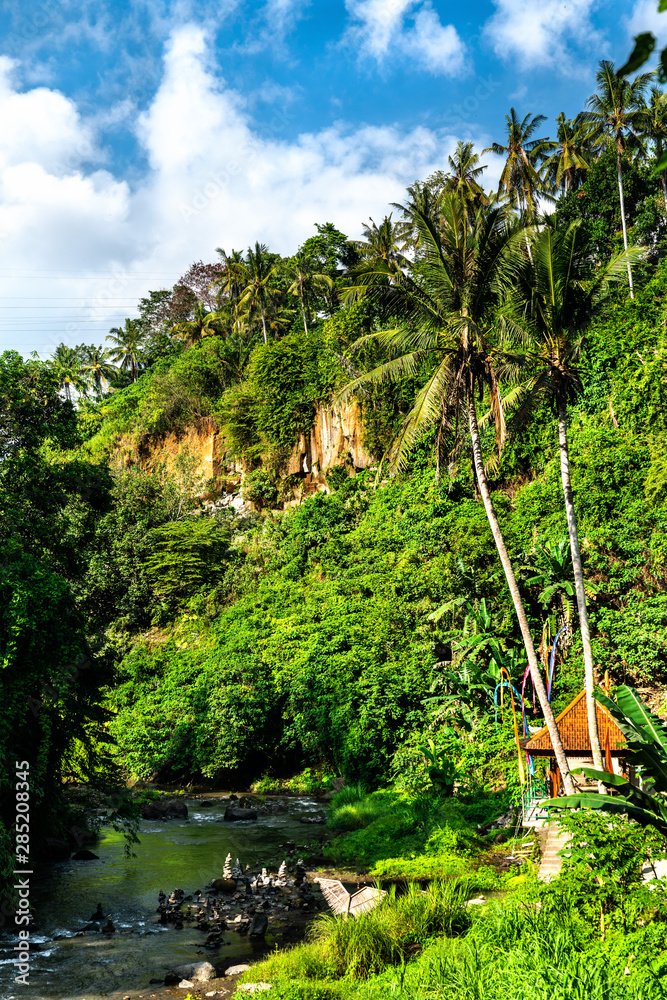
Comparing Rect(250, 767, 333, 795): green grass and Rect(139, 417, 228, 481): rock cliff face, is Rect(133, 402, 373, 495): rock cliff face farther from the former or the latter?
Rect(250, 767, 333, 795): green grass

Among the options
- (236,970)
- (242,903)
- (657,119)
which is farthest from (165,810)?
(657,119)

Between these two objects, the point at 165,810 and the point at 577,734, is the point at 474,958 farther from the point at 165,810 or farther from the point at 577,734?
the point at 165,810

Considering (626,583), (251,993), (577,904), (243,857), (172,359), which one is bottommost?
(243,857)

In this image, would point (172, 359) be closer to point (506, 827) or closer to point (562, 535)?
point (562, 535)

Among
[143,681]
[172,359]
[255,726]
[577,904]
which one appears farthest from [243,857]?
[172,359]

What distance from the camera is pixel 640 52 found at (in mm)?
1261

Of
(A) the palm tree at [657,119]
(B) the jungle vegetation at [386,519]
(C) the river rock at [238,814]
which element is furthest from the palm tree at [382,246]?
(C) the river rock at [238,814]

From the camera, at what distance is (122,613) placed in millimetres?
30203

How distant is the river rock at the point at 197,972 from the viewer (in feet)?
26.9

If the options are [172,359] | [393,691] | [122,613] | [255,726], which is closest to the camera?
[393,691]

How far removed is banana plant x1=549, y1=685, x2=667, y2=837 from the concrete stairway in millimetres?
2030

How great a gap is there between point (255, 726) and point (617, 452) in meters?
12.8

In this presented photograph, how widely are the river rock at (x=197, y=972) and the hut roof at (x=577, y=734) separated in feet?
18.1

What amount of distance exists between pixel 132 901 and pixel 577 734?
25.9ft
